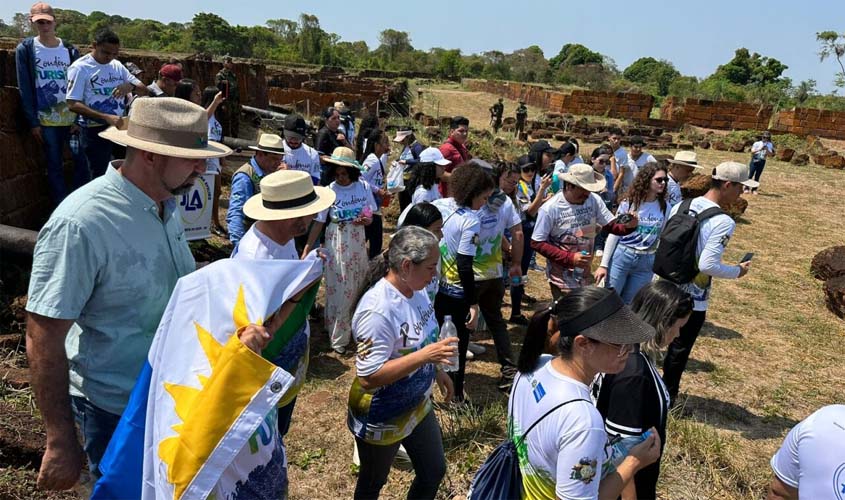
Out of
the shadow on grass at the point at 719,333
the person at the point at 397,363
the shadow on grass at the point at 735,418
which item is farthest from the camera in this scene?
the shadow on grass at the point at 719,333

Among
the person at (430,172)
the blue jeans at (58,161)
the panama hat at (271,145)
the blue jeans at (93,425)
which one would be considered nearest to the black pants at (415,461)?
the blue jeans at (93,425)

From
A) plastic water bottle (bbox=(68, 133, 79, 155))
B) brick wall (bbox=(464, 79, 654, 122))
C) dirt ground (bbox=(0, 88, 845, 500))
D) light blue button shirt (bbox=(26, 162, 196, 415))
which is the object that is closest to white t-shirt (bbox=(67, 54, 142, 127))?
plastic water bottle (bbox=(68, 133, 79, 155))

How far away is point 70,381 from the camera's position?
6.64ft

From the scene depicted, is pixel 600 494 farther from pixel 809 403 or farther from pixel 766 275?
pixel 766 275

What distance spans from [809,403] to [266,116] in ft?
39.4

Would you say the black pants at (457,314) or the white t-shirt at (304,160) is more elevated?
the white t-shirt at (304,160)

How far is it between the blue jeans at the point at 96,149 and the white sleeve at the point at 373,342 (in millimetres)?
4321

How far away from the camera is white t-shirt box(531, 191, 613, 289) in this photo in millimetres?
4766

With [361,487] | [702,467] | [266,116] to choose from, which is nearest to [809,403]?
[702,467]

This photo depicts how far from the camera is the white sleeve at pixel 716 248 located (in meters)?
4.12

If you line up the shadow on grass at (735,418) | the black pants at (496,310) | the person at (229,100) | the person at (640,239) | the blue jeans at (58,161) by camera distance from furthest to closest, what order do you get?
1. the person at (229,100)
2. the blue jeans at (58,161)
3. the person at (640,239)
4. the shadow on grass at (735,418)
5. the black pants at (496,310)

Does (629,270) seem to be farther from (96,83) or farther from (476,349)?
(96,83)

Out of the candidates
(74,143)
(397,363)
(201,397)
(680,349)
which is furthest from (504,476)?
(74,143)

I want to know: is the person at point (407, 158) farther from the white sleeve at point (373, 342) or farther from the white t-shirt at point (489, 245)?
the white sleeve at point (373, 342)
